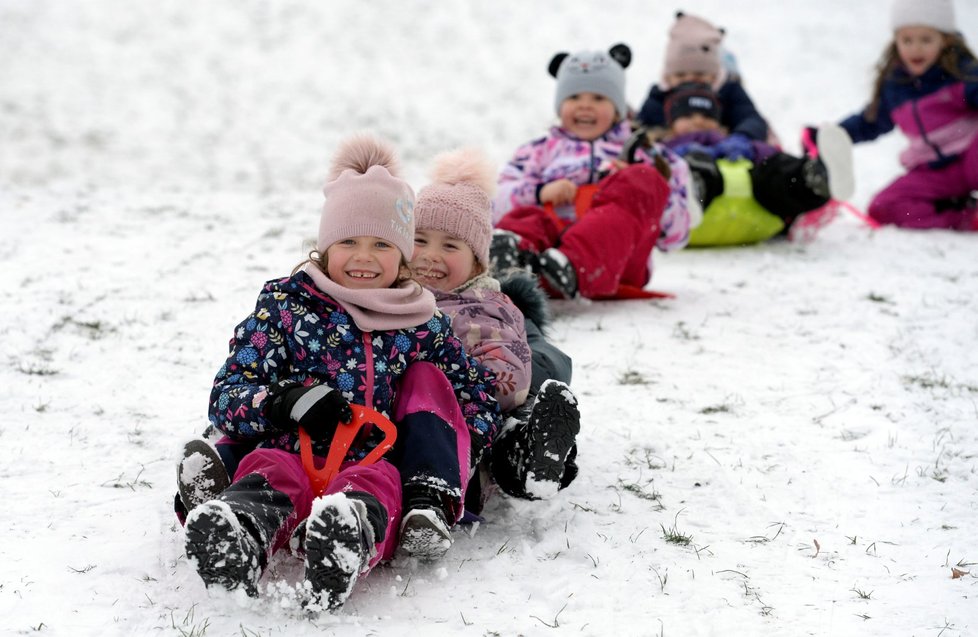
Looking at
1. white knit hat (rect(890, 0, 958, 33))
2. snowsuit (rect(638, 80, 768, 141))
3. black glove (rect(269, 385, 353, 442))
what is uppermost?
white knit hat (rect(890, 0, 958, 33))

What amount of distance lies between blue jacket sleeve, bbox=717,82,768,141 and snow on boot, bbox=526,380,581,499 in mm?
5155

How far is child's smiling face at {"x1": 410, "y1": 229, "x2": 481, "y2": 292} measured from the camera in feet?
11.5

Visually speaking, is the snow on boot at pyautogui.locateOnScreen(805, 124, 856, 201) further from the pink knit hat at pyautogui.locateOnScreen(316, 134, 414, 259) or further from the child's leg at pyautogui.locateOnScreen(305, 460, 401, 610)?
the child's leg at pyautogui.locateOnScreen(305, 460, 401, 610)

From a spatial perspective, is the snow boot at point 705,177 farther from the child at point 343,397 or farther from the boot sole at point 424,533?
the boot sole at point 424,533

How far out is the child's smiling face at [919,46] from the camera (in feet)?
24.1

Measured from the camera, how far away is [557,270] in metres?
4.95

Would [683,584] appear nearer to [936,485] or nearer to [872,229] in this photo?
[936,485]

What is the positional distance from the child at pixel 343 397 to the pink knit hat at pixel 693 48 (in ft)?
16.0

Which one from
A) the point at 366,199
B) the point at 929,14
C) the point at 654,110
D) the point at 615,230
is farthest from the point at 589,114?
the point at 929,14

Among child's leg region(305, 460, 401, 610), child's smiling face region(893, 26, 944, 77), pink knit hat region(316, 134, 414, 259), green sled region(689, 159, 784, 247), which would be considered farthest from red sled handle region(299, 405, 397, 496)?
child's smiling face region(893, 26, 944, 77)

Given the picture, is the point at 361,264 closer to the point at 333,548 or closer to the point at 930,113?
the point at 333,548

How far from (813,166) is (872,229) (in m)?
1.20

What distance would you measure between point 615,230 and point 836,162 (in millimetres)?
2366

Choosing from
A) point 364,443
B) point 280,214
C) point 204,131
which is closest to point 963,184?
point 280,214
